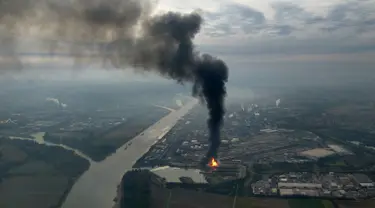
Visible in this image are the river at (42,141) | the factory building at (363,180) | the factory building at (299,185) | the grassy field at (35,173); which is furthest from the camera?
the river at (42,141)

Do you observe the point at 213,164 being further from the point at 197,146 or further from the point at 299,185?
the point at 299,185

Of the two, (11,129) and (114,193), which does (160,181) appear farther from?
(11,129)

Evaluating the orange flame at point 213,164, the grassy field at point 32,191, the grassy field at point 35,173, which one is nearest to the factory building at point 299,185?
the orange flame at point 213,164

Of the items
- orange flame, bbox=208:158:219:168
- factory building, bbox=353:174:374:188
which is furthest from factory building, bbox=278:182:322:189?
orange flame, bbox=208:158:219:168

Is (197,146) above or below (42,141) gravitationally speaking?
above

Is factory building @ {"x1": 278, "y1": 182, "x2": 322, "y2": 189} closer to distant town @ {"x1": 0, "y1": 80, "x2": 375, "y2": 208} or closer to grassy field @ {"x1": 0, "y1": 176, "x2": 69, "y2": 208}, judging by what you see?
distant town @ {"x1": 0, "y1": 80, "x2": 375, "y2": 208}

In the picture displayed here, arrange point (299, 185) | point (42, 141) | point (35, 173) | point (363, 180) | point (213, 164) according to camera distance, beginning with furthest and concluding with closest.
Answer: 1. point (42, 141)
2. point (213, 164)
3. point (35, 173)
4. point (363, 180)
5. point (299, 185)

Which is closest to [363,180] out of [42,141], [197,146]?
[197,146]

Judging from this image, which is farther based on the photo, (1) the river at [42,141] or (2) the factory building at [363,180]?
(1) the river at [42,141]

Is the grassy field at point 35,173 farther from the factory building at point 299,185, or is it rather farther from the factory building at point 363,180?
the factory building at point 363,180
